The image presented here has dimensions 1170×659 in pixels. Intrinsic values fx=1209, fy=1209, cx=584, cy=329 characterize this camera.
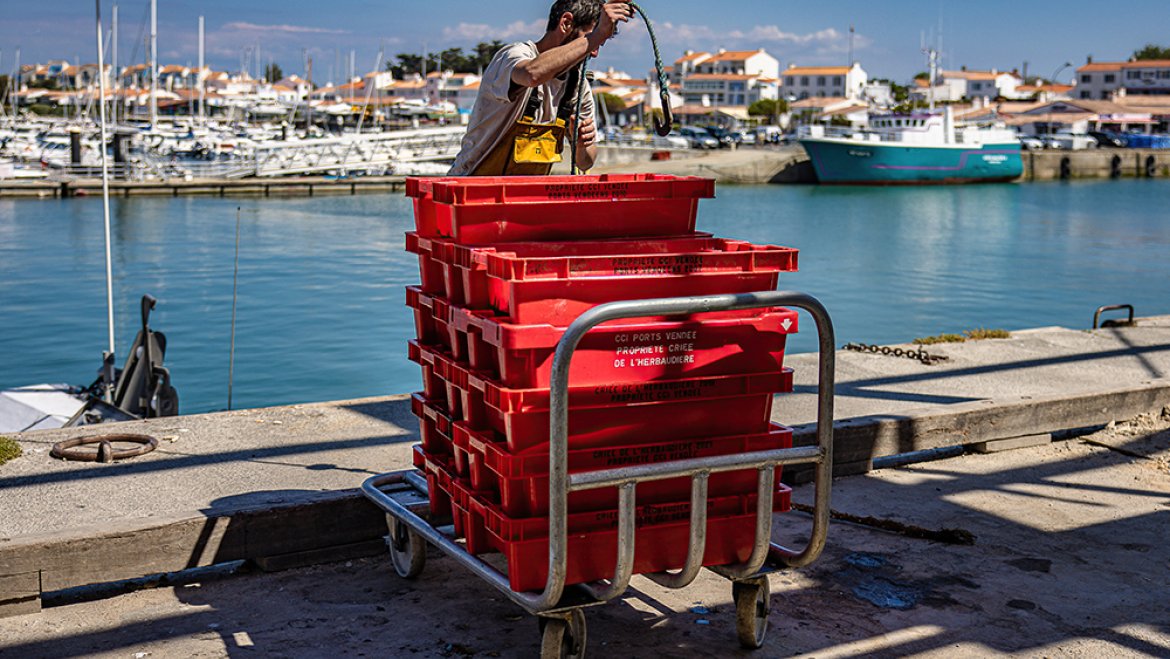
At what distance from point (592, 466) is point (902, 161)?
63.1 m

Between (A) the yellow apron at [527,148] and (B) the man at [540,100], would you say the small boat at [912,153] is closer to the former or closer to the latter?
(B) the man at [540,100]

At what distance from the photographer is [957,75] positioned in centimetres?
16562

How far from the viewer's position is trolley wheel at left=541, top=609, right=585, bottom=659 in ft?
12.8

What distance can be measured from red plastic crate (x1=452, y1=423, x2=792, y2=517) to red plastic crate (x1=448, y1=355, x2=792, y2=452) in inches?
1.5

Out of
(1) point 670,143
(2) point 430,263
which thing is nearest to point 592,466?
(2) point 430,263

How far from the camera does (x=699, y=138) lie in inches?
3103

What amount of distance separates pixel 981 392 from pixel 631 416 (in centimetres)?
480

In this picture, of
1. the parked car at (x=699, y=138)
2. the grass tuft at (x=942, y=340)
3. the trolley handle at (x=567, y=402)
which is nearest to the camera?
the trolley handle at (x=567, y=402)

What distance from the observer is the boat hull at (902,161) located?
2496 inches

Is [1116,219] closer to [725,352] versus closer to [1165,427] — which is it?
[1165,427]

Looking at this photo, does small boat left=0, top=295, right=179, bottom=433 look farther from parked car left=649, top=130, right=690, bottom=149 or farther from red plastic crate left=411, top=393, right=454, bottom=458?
parked car left=649, top=130, right=690, bottom=149

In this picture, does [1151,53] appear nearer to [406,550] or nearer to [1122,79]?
[1122,79]

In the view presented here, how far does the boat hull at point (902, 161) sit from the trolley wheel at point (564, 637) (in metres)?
61.2

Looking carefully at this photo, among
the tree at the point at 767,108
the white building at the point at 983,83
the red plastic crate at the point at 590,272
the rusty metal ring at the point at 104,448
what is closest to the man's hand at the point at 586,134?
the red plastic crate at the point at 590,272
